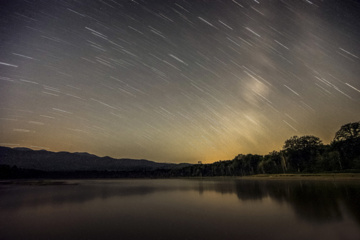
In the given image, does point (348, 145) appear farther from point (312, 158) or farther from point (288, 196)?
point (288, 196)

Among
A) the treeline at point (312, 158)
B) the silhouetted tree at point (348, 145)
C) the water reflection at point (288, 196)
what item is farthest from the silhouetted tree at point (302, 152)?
the water reflection at point (288, 196)

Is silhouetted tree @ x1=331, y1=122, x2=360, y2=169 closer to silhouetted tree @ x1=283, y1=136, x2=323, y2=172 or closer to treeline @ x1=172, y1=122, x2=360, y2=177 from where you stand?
treeline @ x1=172, y1=122, x2=360, y2=177

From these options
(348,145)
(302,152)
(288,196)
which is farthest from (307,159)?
(288,196)

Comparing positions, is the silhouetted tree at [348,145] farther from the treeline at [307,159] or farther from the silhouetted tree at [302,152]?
the silhouetted tree at [302,152]

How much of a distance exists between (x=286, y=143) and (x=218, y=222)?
11192 centimetres

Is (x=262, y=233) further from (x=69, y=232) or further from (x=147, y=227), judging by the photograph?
(x=69, y=232)

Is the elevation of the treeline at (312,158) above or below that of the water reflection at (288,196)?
above

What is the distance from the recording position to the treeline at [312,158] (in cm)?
7262

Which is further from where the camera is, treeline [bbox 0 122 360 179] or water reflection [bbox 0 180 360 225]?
treeline [bbox 0 122 360 179]

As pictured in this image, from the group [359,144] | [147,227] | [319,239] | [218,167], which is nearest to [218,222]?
[147,227]

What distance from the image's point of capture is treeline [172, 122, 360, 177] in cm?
7262

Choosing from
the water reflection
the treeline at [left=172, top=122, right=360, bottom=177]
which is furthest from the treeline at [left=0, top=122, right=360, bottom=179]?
the water reflection

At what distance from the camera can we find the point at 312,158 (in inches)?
3799

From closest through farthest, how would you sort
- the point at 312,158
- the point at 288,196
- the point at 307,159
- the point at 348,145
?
the point at 288,196
the point at 348,145
the point at 312,158
the point at 307,159
